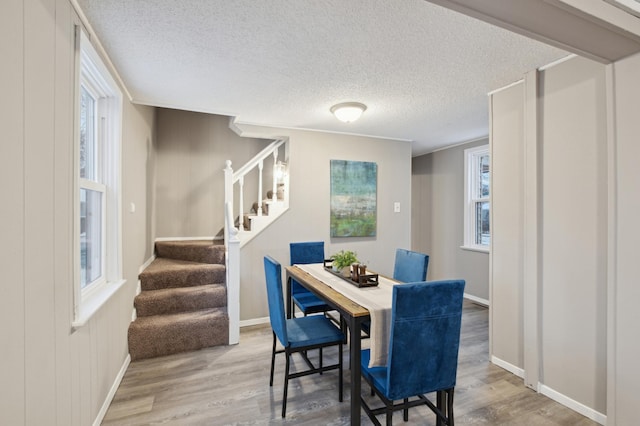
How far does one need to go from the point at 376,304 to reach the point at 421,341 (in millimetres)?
341

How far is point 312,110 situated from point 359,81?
2.66 feet

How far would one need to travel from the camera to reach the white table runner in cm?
165

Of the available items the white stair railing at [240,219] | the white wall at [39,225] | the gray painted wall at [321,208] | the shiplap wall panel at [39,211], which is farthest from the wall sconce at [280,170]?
the shiplap wall panel at [39,211]

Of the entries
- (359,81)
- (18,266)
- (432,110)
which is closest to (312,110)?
(359,81)

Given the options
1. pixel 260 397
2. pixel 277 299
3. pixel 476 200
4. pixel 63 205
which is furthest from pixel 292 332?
pixel 476 200

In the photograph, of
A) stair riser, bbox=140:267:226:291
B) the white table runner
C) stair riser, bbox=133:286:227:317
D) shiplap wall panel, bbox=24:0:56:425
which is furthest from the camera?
stair riser, bbox=140:267:226:291

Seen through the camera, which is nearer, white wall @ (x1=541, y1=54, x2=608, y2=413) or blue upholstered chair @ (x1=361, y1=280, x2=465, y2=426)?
blue upholstered chair @ (x1=361, y1=280, x2=465, y2=426)

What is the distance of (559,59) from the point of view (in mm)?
2105

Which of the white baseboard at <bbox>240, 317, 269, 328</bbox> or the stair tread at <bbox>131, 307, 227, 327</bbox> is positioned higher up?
the stair tread at <bbox>131, 307, 227, 327</bbox>

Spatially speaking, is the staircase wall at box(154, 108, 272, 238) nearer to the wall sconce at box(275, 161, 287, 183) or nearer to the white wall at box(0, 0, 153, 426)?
the wall sconce at box(275, 161, 287, 183)

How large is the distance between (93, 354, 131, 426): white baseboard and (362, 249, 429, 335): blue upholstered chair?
1.88m

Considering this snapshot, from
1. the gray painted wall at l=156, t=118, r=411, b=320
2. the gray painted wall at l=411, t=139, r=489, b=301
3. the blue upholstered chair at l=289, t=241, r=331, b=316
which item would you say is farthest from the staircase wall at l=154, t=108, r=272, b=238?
the gray painted wall at l=411, t=139, r=489, b=301

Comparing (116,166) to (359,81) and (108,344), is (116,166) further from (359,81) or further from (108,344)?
(359,81)

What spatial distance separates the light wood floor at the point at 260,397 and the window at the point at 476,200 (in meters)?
2.15
